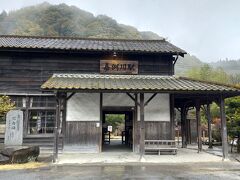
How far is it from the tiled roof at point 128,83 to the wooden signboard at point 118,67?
357 millimetres

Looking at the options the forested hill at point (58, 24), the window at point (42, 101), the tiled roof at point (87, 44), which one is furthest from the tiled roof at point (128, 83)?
the forested hill at point (58, 24)

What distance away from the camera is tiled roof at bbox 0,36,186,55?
14.6m

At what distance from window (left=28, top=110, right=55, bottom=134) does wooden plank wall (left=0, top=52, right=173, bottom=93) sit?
1239mm

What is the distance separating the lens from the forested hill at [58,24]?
64375 millimetres

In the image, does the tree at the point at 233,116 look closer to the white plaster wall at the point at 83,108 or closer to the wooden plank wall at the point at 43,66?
the wooden plank wall at the point at 43,66

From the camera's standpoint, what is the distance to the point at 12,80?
1438cm

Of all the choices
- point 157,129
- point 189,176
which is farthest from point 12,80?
point 189,176

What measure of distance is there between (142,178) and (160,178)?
551mm

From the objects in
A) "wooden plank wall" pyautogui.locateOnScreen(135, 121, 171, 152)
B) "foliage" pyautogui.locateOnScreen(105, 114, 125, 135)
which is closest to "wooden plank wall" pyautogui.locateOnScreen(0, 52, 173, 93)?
"wooden plank wall" pyautogui.locateOnScreen(135, 121, 171, 152)

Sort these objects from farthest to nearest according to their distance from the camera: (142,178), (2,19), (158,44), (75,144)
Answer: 1. (2,19)
2. (158,44)
3. (75,144)
4. (142,178)

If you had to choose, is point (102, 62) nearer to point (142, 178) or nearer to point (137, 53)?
point (137, 53)

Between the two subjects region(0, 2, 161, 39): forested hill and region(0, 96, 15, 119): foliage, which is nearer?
region(0, 96, 15, 119): foliage

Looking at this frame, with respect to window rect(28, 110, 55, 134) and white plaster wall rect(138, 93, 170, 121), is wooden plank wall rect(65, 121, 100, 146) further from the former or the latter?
white plaster wall rect(138, 93, 170, 121)

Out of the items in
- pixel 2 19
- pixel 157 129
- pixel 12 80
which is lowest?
pixel 157 129
